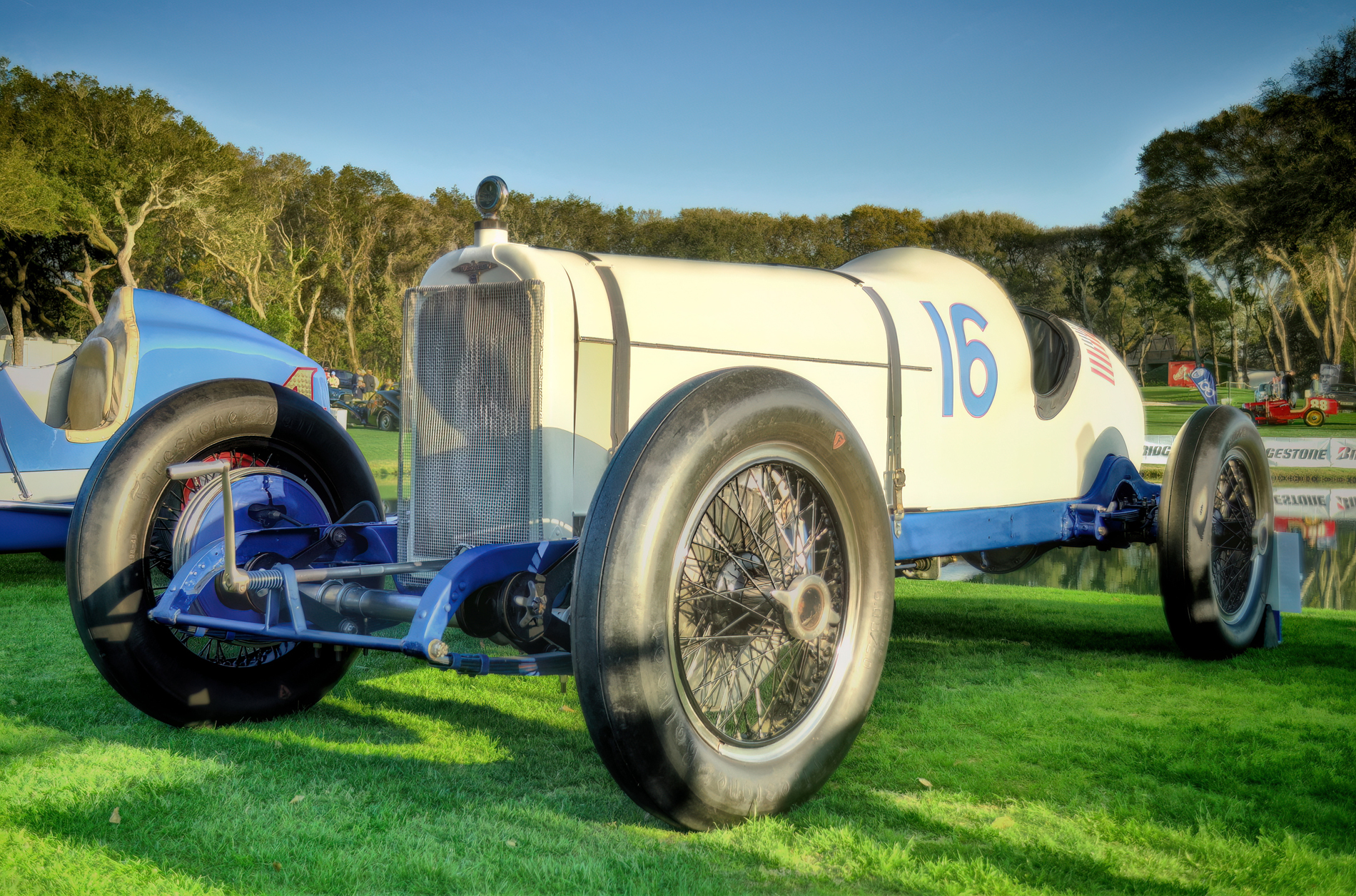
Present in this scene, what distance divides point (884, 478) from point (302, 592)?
2191mm

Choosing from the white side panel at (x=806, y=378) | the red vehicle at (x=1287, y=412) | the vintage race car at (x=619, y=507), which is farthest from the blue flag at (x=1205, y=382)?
the red vehicle at (x=1287, y=412)

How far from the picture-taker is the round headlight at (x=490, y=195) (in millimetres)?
3238

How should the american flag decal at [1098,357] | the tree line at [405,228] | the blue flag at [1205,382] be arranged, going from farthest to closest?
the tree line at [405,228] → the blue flag at [1205,382] → the american flag decal at [1098,357]

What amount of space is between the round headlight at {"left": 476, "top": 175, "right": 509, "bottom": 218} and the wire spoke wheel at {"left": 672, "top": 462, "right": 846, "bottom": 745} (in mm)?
1299

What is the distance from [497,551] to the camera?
2748mm

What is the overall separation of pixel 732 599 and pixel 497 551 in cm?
69

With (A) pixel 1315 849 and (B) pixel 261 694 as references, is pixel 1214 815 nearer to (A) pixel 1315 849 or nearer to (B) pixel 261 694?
(A) pixel 1315 849

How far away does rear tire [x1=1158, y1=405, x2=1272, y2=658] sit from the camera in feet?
15.1

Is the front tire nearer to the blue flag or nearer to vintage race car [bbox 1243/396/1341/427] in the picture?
the blue flag

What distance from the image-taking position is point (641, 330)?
10.5 ft

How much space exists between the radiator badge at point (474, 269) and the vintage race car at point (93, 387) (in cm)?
304

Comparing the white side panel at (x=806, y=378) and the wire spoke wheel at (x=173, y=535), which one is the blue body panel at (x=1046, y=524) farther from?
the wire spoke wheel at (x=173, y=535)

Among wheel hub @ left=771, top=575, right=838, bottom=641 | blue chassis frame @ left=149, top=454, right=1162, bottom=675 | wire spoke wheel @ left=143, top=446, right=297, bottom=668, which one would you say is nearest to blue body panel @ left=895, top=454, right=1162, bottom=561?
blue chassis frame @ left=149, top=454, right=1162, bottom=675

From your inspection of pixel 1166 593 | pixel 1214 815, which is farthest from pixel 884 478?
pixel 1166 593
